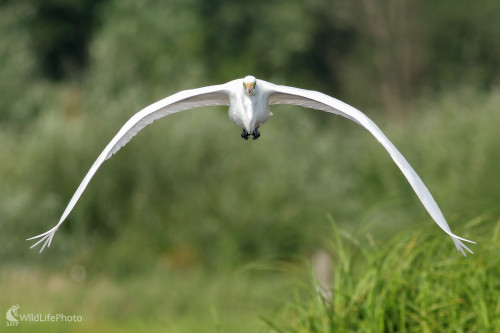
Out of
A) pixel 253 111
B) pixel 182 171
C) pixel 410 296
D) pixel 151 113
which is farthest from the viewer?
pixel 182 171

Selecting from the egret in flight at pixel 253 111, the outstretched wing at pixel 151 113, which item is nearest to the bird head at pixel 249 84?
the egret in flight at pixel 253 111

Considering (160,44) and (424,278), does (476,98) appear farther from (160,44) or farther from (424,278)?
(424,278)

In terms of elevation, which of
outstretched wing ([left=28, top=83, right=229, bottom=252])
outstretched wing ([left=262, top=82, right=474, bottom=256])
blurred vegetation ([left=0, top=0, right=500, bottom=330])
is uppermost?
blurred vegetation ([left=0, top=0, right=500, bottom=330])

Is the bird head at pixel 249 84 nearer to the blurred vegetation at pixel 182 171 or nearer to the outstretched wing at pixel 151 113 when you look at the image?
the outstretched wing at pixel 151 113

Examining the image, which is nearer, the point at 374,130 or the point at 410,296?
the point at 374,130

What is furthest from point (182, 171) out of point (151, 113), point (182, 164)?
point (151, 113)

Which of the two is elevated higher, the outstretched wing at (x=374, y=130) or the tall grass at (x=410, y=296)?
the tall grass at (x=410, y=296)

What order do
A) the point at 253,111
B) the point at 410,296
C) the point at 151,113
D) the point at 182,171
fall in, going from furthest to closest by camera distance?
the point at 182,171, the point at 410,296, the point at 151,113, the point at 253,111

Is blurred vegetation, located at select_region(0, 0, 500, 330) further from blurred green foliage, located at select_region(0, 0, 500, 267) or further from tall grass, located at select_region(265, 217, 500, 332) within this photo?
tall grass, located at select_region(265, 217, 500, 332)

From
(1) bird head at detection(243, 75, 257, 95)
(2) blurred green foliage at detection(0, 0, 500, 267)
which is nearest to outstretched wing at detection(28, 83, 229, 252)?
(1) bird head at detection(243, 75, 257, 95)

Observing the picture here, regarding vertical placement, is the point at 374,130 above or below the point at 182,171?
below

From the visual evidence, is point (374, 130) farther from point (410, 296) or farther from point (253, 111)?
point (410, 296)

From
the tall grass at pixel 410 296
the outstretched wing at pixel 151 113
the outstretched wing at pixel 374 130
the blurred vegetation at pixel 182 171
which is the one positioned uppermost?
the blurred vegetation at pixel 182 171

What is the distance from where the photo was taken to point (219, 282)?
1143cm
